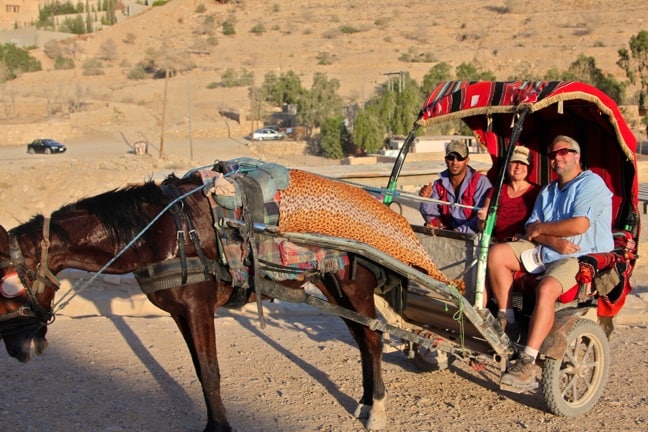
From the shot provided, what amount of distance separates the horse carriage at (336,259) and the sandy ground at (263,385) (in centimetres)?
28

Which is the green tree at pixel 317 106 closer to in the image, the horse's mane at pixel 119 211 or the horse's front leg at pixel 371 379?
the horse's front leg at pixel 371 379

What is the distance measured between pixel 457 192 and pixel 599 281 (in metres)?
1.37

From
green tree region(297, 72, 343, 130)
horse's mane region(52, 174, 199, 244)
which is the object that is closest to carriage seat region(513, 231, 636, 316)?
horse's mane region(52, 174, 199, 244)

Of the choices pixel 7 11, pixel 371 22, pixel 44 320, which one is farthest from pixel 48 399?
A: pixel 7 11

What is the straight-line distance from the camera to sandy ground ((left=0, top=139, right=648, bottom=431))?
16.7 ft

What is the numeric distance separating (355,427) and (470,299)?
4.00 ft

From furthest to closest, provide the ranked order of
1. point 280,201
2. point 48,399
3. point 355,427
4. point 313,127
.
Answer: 1. point 313,127
2. point 48,399
3. point 355,427
4. point 280,201

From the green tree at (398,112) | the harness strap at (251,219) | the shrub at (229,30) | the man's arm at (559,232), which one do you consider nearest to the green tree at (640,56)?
the green tree at (398,112)

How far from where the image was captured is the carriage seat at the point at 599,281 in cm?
506

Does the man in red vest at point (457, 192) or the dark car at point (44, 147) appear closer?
the man in red vest at point (457, 192)

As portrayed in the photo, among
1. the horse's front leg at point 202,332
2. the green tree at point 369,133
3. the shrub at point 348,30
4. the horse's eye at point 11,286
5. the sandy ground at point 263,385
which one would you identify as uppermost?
the shrub at point 348,30

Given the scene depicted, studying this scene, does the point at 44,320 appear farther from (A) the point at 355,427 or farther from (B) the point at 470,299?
(B) the point at 470,299

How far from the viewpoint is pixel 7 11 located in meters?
105

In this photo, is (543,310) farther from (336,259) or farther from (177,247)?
(177,247)
